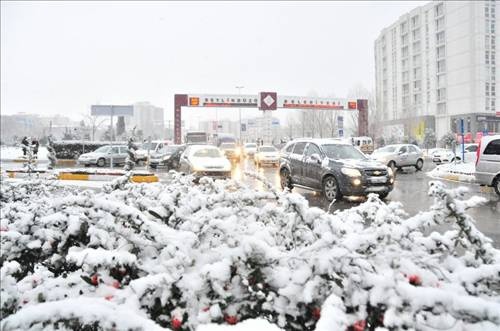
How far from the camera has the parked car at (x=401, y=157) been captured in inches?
937

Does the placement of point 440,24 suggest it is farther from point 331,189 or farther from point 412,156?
point 331,189

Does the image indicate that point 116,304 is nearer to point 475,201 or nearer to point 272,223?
point 272,223

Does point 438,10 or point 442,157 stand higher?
point 438,10

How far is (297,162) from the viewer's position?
13.0m

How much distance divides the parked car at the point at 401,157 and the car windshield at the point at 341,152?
11.9 meters

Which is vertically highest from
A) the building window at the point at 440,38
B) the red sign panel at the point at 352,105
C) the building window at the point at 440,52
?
the building window at the point at 440,38

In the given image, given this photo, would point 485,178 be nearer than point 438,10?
Yes

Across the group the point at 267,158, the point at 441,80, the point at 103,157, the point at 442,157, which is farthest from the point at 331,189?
the point at 441,80

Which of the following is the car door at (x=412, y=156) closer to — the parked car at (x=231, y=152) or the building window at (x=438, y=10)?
the parked car at (x=231, y=152)

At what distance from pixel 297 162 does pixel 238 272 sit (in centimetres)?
1068

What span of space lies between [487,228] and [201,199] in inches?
263

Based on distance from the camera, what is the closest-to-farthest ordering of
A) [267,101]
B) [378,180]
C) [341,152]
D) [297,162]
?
[378,180] < [341,152] < [297,162] < [267,101]

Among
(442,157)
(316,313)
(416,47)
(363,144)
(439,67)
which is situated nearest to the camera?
(316,313)

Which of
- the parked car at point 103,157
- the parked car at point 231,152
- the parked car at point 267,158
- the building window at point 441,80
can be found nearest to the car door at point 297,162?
the parked car at point 267,158
